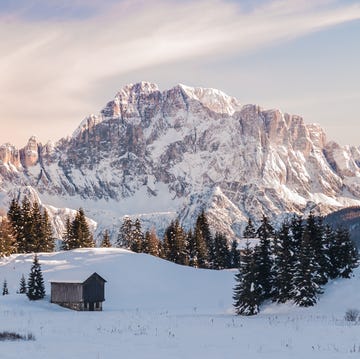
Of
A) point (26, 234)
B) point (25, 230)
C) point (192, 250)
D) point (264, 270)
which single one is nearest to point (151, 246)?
point (192, 250)

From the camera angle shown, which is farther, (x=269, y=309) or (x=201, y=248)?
(x=201, y=248)

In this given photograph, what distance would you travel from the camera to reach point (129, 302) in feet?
240

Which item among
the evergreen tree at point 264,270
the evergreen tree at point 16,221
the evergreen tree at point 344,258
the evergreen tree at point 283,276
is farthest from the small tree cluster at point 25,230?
the evergreen tree at point 344,258

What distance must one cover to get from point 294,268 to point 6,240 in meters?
55.2

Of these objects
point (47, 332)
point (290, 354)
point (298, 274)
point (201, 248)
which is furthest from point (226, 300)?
point (290, 354)

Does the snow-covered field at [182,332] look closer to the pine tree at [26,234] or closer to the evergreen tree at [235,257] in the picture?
the pine tree at [26,234]

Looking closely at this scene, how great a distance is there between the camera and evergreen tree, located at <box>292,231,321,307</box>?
2143 inches

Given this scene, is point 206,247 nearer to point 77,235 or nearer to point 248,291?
point 77,235

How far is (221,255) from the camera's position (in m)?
119

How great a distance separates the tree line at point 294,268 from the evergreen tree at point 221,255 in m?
51.0

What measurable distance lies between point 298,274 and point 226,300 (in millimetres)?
23498

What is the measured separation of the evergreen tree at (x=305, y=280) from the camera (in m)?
54.4

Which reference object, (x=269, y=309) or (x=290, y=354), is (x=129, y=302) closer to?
(x=269, y=309)

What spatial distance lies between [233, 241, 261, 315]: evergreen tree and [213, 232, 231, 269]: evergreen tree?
61703 millimetres
